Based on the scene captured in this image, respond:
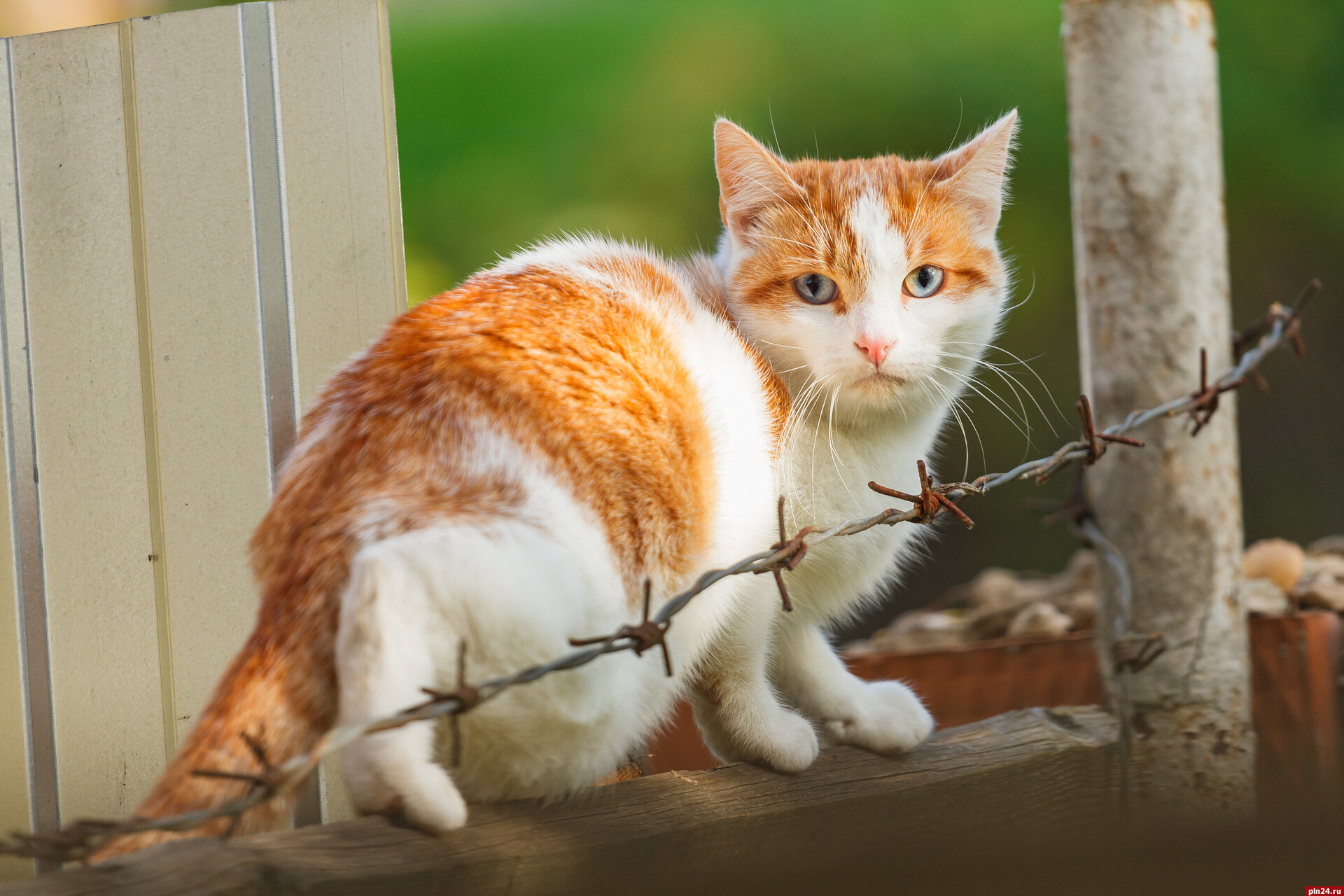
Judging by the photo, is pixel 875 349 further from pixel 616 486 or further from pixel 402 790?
pixel 402 790

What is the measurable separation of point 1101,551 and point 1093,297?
40 cm

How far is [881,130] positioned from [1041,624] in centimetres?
179

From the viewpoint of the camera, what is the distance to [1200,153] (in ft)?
5.24

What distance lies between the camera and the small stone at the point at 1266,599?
1959mm

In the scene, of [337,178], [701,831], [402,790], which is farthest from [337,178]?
[701,831]

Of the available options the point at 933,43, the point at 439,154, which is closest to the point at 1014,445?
the point at 933,43

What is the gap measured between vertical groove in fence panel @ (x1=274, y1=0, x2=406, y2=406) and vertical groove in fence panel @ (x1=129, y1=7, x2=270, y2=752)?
66 millimetres

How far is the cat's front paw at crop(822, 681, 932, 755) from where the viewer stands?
4.25ft

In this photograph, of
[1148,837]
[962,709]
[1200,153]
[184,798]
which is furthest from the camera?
[962,709]

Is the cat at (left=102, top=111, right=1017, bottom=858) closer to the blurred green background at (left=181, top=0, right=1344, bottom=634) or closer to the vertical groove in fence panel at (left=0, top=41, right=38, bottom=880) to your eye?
the vertical groove in fence panel at (left=0, top=41, right=38, bottom=880)

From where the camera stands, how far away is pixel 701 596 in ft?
3.57

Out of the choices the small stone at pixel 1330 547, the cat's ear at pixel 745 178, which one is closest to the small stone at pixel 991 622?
the small stone at pixel 1330 547

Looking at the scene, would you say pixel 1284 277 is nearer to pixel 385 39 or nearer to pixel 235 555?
pixel 385 39

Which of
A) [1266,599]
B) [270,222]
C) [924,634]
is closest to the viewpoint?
[270,222]
